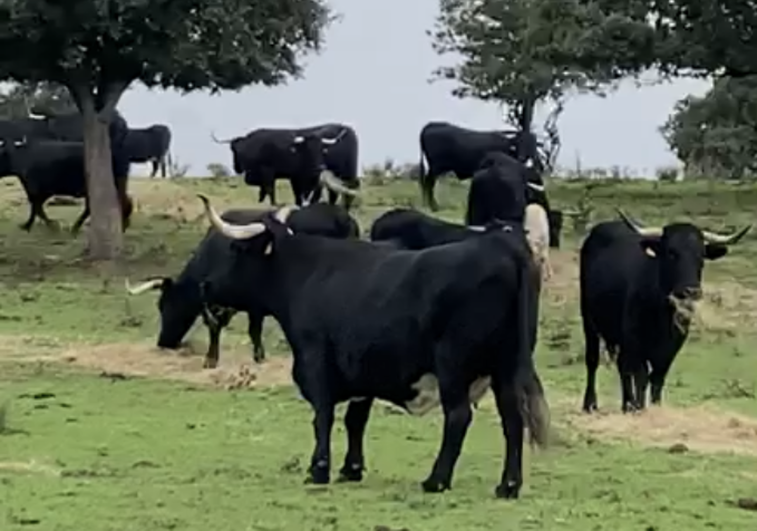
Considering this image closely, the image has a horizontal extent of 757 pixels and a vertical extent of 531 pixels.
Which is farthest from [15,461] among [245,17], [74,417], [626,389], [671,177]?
[671,177]

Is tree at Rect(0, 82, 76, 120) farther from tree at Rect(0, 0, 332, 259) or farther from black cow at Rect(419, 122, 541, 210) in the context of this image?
tree at Rect(0, 0, 332, 259)

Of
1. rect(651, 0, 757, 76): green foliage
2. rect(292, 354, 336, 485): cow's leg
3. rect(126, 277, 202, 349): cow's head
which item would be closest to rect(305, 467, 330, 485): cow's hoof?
rect(292, 354, 336, 485): cow's leg

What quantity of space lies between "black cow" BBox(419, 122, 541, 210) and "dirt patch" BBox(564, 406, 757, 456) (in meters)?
21.5

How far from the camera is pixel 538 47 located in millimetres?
36125

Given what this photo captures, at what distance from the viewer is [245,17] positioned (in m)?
28.9

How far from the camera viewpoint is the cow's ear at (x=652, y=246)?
1627 cm

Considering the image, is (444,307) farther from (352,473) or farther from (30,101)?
(30,101)

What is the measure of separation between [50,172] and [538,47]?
9.26 metres

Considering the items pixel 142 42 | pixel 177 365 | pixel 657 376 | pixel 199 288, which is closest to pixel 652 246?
pixel 657 376

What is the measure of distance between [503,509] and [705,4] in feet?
75.7

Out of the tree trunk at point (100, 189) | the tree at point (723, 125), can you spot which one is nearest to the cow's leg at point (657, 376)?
the tree trunk at point (100, 189)

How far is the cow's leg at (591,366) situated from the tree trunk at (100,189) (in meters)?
13.4

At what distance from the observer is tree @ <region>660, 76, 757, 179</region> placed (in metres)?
33.0

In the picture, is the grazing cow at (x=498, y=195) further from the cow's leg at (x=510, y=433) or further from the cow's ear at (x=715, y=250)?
the cow's leg at (x=510, y=433)
